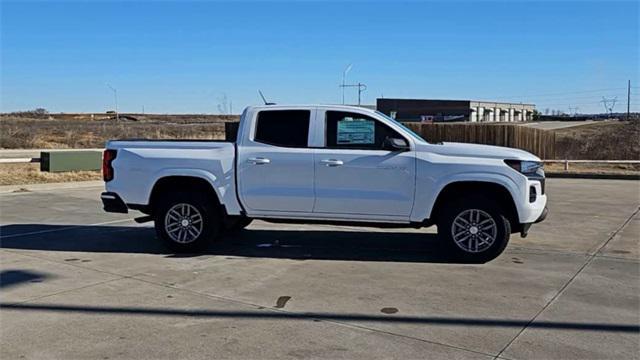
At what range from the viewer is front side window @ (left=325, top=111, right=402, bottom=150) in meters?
8.19

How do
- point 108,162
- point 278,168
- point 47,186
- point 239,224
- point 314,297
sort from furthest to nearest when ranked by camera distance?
1. point 47,186
2. point 239,224
3. point 108,162
4. point 278,168
5. point 314,297

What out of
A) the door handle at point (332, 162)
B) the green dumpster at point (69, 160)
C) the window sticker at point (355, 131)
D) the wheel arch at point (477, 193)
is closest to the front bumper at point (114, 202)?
the door handle at point (332, 162)

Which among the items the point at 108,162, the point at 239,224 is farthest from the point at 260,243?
the point at 108,162

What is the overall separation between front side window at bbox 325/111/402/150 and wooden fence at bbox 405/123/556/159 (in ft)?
73.7

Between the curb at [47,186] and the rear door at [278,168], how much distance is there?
34.7ft

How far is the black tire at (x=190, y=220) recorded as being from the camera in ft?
27.7

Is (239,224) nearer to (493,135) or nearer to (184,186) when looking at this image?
(184,186)

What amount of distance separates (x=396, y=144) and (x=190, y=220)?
115 inches

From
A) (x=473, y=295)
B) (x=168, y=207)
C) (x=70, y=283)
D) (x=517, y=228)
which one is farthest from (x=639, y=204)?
(x=70, y=283)

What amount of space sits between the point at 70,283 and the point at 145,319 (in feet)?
5.65

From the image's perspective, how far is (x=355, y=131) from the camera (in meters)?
8.27

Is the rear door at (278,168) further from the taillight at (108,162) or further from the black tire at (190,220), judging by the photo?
the taillight at (108,162)

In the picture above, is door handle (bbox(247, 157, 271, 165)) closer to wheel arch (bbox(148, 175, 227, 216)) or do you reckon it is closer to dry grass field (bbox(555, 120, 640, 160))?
wheel arch (bbox(148, 175, 227, 216))

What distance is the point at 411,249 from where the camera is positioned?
29.2 ft
